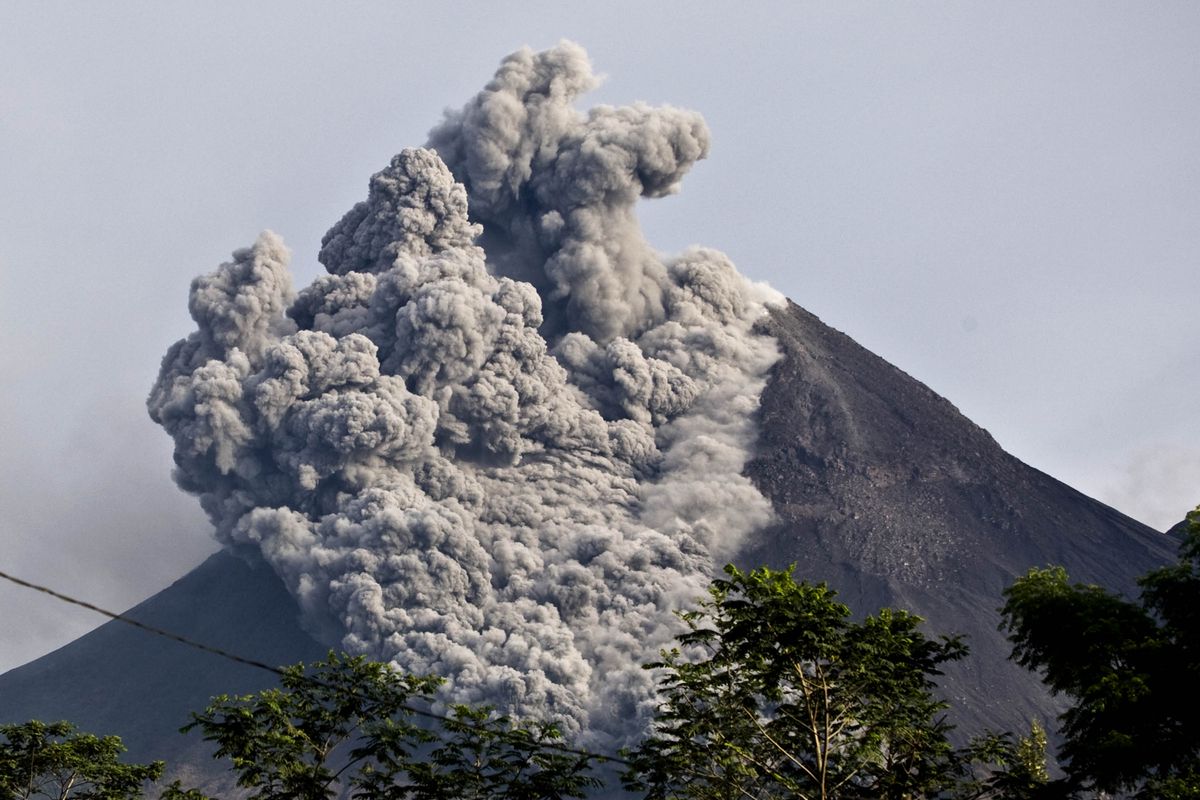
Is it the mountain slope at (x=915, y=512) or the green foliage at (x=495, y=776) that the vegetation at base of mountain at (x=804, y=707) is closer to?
the green foliage at (x=495, y=776)

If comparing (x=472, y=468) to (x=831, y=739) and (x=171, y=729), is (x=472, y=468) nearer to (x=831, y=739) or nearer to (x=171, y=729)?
(x=171, y=729)

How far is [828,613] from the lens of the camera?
26234 millimetres

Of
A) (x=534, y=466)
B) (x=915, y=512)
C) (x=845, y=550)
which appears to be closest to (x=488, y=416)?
(x=534, y=466)

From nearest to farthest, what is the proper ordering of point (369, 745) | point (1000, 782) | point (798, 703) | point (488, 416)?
point (1000, 782) → point (798, 703) → point (369, 745) → point (488, 416)

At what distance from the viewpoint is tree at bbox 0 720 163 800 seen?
108 feet

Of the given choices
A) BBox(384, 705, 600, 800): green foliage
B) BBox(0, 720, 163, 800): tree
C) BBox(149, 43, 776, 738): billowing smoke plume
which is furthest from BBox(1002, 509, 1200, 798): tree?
BBox(149, 43, 776, 738): billowing smoke plume

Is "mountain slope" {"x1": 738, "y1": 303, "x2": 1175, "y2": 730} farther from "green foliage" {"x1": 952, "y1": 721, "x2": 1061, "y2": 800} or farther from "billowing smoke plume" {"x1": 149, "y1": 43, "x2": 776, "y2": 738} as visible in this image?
"green foliage" {"x1": 952, "y1": 721, "x2": 1061, "y2": 800}

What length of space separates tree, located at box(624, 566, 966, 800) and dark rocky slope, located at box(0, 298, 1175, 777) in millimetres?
84328

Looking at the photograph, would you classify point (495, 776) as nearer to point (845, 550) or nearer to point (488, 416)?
point (488, 416)

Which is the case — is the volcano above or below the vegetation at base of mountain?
above

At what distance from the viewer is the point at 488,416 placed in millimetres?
98375

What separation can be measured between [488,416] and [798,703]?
7132 cm

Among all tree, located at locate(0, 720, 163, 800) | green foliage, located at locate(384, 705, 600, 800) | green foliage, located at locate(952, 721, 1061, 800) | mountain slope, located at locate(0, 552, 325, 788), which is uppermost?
mountain slope, located at locate(0, 552, 325, 788)

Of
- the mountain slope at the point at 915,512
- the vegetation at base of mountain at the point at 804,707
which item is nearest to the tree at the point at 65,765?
the vegetation at base of mountain at the point at 804,707
